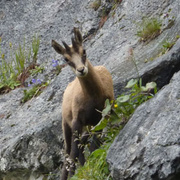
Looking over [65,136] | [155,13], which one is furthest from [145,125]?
[155,13]

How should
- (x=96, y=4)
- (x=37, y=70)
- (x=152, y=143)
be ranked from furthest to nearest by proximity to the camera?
1. (x=96, y=4)
2. (x=37, y=70)
3. (x=152, y=143)

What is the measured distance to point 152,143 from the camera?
4.38 metres

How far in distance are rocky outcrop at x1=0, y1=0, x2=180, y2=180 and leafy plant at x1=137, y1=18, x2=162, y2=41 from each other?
0.13 m

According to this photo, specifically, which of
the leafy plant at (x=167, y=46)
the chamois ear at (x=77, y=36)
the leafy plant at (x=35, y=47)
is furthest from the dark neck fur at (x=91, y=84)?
the leafy plant at (x=35, y=47)

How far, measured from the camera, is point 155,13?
896cm

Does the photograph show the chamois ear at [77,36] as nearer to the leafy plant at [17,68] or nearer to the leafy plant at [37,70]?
the leafy plant at [37,70]

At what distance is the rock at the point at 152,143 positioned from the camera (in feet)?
13.5

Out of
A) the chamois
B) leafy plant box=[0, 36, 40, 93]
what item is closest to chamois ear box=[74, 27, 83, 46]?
the chamois

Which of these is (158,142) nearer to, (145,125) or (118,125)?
(145,125)

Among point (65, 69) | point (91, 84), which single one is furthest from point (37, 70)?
point (91, 84)

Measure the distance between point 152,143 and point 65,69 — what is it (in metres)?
5.37

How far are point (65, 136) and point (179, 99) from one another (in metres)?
3.11

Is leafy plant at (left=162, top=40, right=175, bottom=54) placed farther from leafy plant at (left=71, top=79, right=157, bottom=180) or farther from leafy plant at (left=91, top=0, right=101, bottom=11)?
leafy plant at (left=91, top=0, right=101, bottom=11)

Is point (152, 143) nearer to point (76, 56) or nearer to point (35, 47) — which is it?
point (76, 56)
